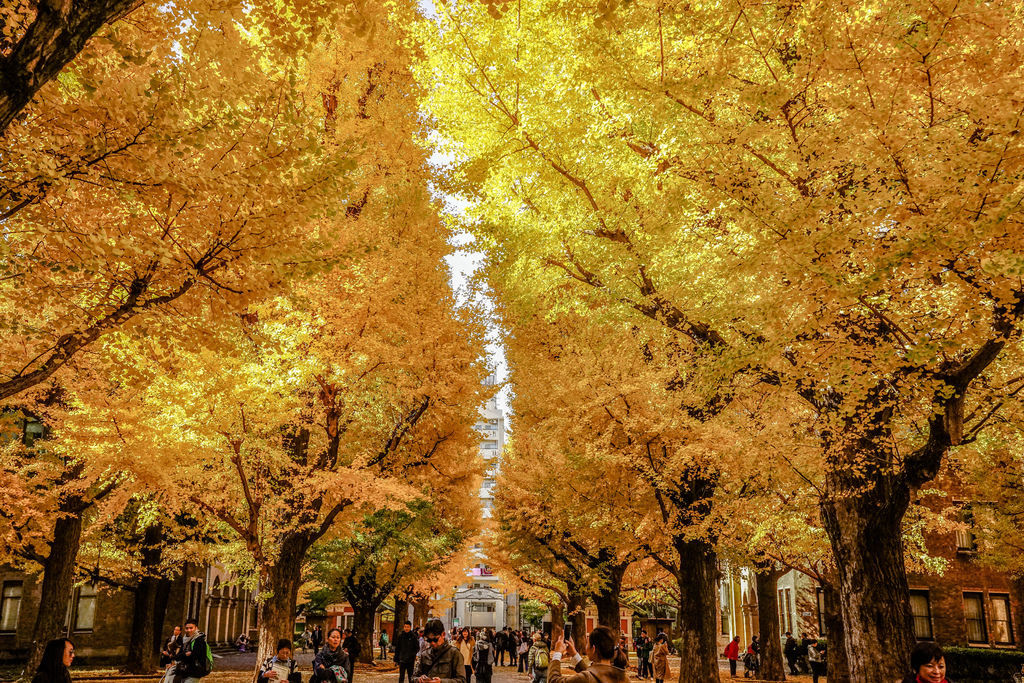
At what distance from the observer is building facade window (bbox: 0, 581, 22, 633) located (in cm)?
2491

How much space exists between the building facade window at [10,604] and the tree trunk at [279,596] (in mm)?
17891

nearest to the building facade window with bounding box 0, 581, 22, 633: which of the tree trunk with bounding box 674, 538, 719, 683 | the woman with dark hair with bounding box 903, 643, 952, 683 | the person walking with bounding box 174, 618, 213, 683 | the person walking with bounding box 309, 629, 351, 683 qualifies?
the person walking with bounding box 174, 618, 213, 683

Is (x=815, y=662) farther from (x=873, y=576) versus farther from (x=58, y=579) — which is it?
(x=58, y=579)

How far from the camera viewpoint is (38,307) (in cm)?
689

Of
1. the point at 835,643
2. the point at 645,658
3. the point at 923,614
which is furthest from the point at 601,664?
the point at 923,614

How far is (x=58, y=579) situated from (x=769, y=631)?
20.6 metres

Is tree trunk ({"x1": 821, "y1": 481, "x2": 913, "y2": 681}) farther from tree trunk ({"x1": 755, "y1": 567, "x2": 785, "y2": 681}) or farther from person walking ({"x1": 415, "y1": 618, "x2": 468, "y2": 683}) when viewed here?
tree trunk ({"x1": 755, "y1": 567, "x2": 785, "y2": 681})

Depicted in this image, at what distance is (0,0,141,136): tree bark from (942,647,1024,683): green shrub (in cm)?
2629

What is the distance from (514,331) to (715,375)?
11188 mm

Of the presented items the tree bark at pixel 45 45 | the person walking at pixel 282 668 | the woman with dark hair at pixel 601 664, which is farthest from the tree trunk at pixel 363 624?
the tree bark at pixel 45 45

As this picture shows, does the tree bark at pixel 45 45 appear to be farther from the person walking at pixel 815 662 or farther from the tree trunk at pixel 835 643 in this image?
the person walking at pixel 815 662

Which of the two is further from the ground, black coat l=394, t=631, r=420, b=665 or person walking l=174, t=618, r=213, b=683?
person walking l=174, t=618, r=213, b=683

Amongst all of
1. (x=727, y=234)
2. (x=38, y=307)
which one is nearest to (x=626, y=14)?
(x=727, y=234)

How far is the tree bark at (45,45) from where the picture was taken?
410 centimetres
